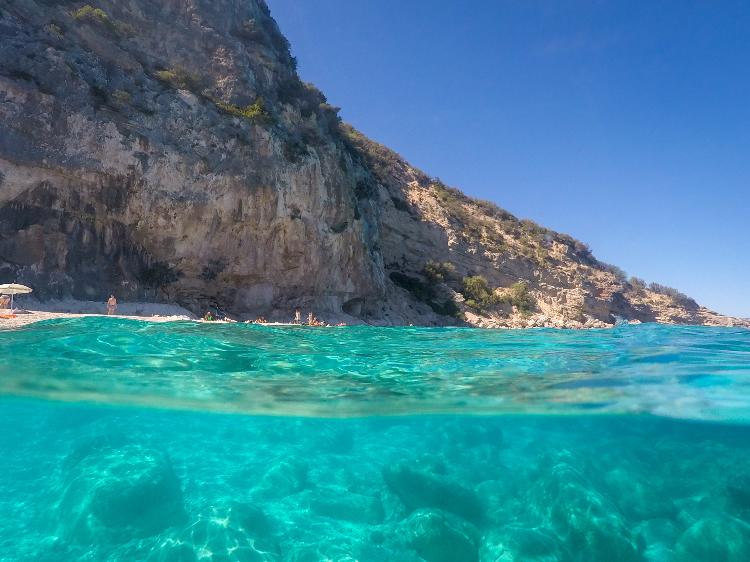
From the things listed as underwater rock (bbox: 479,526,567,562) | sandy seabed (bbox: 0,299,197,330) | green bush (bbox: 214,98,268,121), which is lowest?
underwater rock (bbox: 479,526,567,562)

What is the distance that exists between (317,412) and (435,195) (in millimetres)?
38925

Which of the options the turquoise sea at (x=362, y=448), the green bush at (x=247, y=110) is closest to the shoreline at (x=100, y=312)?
the turquoise sea at (x=362, y=448)

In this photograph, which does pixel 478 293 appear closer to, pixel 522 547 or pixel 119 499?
pixel 522 547

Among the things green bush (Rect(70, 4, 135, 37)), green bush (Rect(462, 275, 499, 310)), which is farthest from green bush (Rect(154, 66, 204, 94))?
green bush (Rect(462, 275, 499, 310))

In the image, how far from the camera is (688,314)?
159 ft

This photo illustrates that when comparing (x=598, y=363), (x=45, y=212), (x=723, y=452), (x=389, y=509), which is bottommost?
(x=389, y=509)

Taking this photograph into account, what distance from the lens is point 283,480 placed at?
8.92 metres

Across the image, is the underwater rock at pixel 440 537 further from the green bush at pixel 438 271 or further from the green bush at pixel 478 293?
the green bush at pixel 438 271

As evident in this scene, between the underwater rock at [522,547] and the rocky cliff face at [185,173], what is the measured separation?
1811cm

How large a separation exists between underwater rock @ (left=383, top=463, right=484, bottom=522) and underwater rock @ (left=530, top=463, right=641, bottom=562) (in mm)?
1170

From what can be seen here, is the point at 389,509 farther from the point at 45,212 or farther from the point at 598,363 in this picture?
the point at 45,212

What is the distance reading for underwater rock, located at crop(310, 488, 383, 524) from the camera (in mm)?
8086

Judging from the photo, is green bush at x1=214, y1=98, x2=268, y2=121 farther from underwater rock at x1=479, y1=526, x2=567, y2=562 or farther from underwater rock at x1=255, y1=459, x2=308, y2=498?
underwater rock at x1=479, y1=526, x2=567, y2=562

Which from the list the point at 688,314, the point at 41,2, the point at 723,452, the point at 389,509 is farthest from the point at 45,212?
the point at 688,314
